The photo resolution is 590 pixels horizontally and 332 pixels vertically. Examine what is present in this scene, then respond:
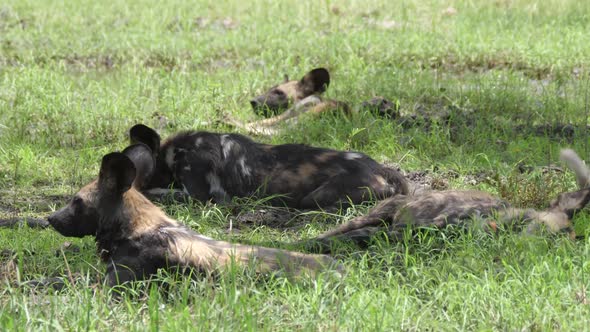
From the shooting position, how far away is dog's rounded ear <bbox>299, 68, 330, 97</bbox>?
814 centimetres

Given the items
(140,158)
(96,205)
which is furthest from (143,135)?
(96,205)

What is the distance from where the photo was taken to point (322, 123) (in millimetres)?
7113

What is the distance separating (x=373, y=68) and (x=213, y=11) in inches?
139

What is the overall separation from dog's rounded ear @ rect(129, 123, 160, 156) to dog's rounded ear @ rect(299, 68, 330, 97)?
2.54 metres

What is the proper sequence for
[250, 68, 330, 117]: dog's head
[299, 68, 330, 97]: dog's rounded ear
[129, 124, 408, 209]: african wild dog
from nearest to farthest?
[129, 124, 408, 209]: african wild dog < [250, 68, 330, 117]: dog's head < [299, 68, 330, 97]: dog's rounded ear

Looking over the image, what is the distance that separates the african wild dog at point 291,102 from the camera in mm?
7316

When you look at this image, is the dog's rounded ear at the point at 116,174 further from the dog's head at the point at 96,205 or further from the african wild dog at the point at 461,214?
the african wild dog at the point at 461,214

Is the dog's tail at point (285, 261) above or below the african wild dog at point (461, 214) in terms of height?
above

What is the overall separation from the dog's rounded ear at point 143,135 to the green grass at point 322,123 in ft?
1.30

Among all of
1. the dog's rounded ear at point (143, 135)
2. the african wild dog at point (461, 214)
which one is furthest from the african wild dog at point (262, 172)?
the african wild dog at point (461, 214)

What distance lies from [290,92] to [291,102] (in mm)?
197

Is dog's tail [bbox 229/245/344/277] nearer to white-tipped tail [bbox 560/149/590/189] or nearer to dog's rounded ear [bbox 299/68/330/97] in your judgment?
white-tipped tail [bbox 560/149/590/189]

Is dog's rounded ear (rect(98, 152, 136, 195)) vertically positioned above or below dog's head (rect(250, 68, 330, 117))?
above

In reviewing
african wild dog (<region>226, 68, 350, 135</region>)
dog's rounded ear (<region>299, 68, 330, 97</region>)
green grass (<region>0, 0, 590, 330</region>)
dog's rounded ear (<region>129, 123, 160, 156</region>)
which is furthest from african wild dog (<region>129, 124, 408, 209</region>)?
dog's rounded ear (<region>299, 68, 330, 97</region>)
